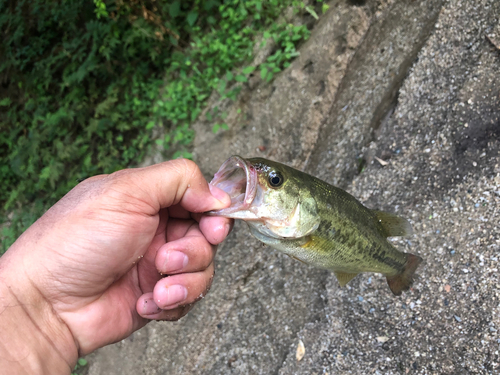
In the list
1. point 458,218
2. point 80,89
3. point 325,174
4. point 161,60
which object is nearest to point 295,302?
point 325,174

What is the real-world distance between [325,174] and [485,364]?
7.97 ft

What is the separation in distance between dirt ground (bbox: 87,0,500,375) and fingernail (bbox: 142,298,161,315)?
1.79 m

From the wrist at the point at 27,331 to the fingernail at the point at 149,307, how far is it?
0.51 metres

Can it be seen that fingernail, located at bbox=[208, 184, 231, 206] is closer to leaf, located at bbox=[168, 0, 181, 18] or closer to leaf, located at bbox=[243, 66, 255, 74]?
leaf, located at bbox=[243, 66, 255, 74]

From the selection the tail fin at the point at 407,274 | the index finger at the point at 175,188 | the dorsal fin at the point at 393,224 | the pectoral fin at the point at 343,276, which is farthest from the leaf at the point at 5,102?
the tail fin at the point at 407,274

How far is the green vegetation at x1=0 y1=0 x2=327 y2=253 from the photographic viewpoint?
5.24 metres

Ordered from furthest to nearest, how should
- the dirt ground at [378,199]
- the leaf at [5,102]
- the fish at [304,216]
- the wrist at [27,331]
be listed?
1. the leaf at [5,102]
2. the dirt ground at [378,199]
3. the fish at [304,216]
4. the wrist at [27,331]

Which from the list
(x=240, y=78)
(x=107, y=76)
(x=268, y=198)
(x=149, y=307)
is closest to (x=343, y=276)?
(x=268, y=198)

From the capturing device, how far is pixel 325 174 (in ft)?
14.1

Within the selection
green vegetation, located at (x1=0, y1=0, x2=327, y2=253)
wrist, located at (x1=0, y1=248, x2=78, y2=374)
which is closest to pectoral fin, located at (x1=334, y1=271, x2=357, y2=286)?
wrist, located at (x1=0, y1=248, x2=78, y2=374)

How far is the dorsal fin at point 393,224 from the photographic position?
2.71m

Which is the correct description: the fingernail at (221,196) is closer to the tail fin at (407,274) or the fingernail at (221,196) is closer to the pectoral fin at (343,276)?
the pectoral fin at (343,276)

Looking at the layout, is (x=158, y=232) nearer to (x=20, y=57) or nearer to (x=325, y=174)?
(x=325, y=174)

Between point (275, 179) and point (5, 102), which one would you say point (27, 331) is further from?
point (5, 102)
